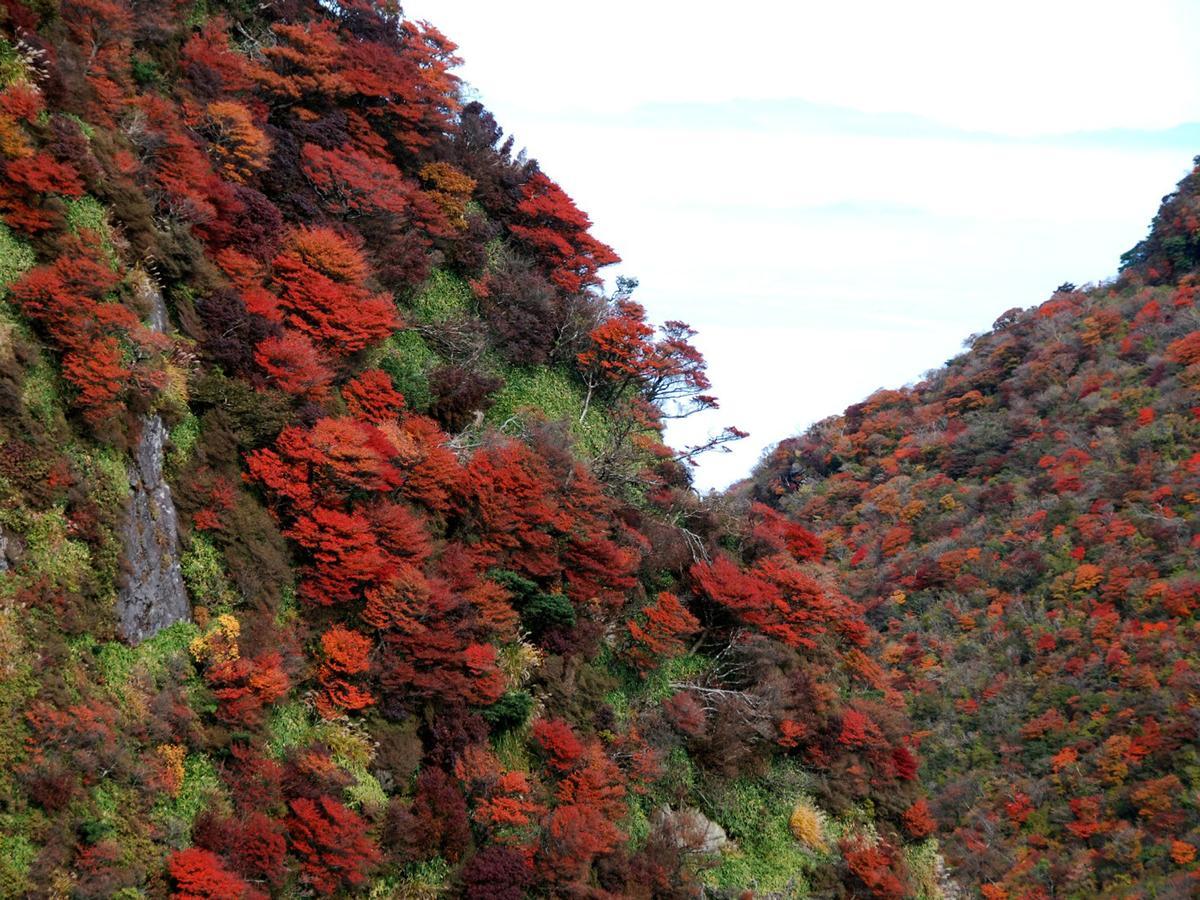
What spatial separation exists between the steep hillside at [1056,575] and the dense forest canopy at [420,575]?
0.21 m

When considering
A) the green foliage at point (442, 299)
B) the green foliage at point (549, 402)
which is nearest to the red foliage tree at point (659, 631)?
the green foliage at point (549, 402)

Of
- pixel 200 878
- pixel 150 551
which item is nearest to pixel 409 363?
pixel 150 551

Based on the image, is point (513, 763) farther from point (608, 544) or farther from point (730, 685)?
point (730, 685)

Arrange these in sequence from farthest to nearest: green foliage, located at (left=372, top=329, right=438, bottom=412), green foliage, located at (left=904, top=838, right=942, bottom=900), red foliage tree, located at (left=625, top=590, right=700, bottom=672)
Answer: green foliage, located at (left=904, top=838, right=942, bottom=900) → green foliage, located at (left=372, top=329, right=438, bottom=412) → red foliage tree, located at (left=625, top=590, right=700, bottom=672)

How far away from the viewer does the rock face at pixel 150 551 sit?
54.0ft

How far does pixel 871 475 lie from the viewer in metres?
60.6

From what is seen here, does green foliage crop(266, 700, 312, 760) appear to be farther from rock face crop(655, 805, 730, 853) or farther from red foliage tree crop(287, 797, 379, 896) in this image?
rock face crop(655, 805, 730, 853)

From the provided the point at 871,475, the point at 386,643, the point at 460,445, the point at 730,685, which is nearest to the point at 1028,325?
the point at 871,475

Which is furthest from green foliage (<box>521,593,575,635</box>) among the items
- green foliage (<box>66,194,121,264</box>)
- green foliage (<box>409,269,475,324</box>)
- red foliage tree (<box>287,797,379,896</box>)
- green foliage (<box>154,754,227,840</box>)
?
green foliage (<box>66,194,121,264</box>)

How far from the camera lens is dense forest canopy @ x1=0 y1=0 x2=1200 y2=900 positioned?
15969 mm

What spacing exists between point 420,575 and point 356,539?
63.8 inches

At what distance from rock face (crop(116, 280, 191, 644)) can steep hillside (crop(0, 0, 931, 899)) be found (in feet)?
0.30

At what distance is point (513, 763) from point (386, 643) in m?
4.25

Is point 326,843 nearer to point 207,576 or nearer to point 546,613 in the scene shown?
point 207,576
